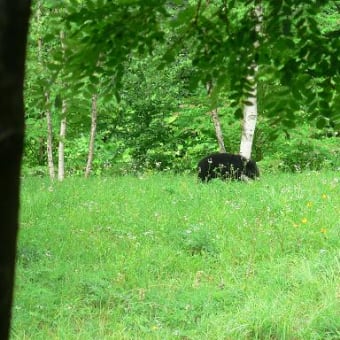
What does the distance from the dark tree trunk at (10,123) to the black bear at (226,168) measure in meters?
12.1

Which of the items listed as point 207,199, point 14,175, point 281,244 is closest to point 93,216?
point 207,199

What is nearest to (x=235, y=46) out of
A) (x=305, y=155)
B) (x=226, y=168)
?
(x=226, y=168)

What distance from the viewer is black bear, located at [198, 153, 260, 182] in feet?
43.9

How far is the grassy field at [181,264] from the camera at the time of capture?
542cm

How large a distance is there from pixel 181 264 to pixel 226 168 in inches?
258

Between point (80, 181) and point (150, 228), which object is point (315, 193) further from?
point (80, 181)

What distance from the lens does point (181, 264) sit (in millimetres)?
7211

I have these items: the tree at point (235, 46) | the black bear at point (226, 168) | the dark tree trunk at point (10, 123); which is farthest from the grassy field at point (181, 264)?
the dark tree trunk at point (10, 123)

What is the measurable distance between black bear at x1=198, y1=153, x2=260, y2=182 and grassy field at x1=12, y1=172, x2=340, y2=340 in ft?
7.28

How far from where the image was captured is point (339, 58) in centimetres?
272

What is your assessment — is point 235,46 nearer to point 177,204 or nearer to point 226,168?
point 177,204

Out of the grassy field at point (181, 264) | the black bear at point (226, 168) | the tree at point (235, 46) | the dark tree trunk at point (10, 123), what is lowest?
the grassy field at point (181, 264)

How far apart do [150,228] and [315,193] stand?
344 centimetres

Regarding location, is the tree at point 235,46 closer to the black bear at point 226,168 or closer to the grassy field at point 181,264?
the grassy field at point 181,264
